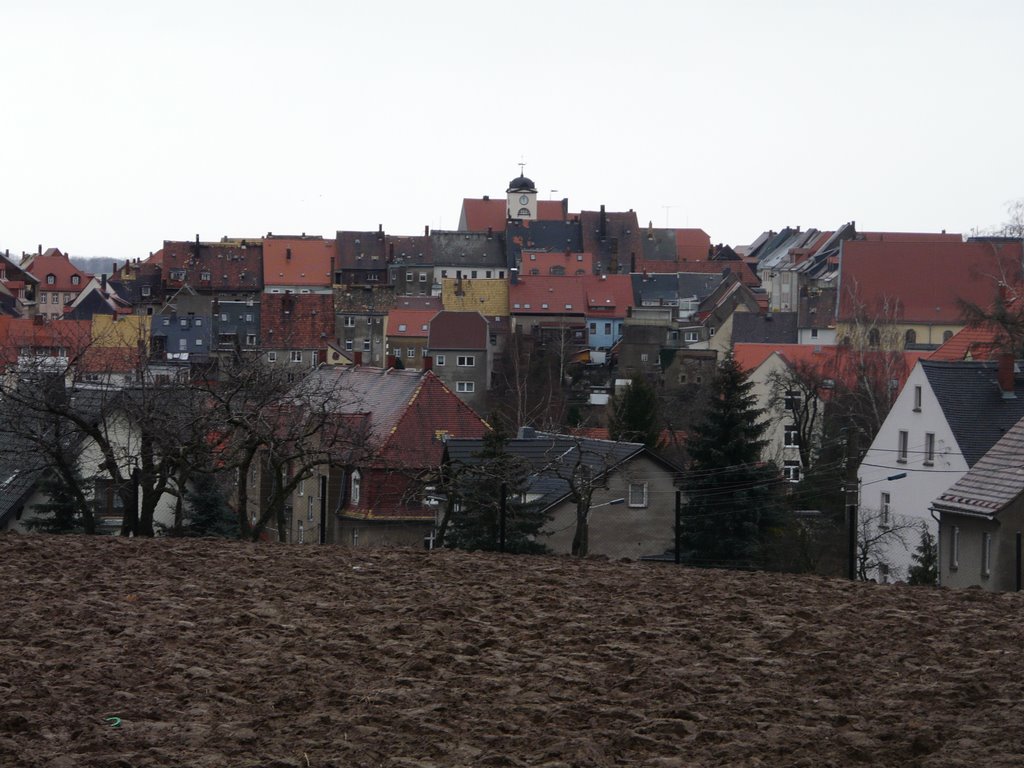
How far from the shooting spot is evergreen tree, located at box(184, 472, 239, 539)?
28812mm

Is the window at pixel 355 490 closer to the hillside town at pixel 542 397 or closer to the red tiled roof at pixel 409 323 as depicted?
A: the hillside town at pixel 542 397

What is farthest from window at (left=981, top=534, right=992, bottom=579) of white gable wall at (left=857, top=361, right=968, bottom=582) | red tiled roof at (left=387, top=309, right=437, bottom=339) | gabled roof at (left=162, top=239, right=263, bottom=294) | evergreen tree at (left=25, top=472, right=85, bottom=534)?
gabled roof at (left=162, top=239, right=263, bottom=294)

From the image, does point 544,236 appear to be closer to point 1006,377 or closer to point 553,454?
point 1006,377

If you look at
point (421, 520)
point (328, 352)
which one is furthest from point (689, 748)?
point (328, 352)

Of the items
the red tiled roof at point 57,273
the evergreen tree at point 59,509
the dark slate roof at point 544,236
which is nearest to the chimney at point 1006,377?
the evergreen tree at point 59,509

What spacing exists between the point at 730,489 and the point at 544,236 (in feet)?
392

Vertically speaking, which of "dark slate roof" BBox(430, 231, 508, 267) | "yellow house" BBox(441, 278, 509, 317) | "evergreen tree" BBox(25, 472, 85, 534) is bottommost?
"evergreen tree" BBox(25, 472, 85, 534)

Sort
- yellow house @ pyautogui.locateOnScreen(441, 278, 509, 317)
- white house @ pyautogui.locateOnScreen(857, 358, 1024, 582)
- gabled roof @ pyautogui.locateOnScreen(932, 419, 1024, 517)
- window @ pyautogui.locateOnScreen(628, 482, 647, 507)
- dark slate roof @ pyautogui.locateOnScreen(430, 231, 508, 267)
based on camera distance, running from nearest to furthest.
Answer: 1. gabled roof @ pyautogui.locateOnScreen(932, 419, 1024, 517)
2. window @ pyautogui.locateOnScreen(628, 482, 647, 507)
3. white house @ pyautogui.locateOnScreen(857, 358, 1024, 582)
4. yellow house @ pyautogui.locateOnScreen(441, 278, 509, 317)
5. dark slate roof @ pyautogui.locateOnScreen(430, 231, 508, 267)

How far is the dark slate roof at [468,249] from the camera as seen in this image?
14562 cm

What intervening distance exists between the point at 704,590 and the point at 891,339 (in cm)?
6596

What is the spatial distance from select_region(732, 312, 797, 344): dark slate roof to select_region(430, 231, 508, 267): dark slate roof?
149 feet

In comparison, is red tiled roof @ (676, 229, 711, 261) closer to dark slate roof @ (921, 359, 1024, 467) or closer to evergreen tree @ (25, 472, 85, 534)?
dark slate roof @ (921, 359, 1024, 467)

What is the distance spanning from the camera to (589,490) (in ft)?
82.1

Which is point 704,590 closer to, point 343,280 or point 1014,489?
point 1014,489
